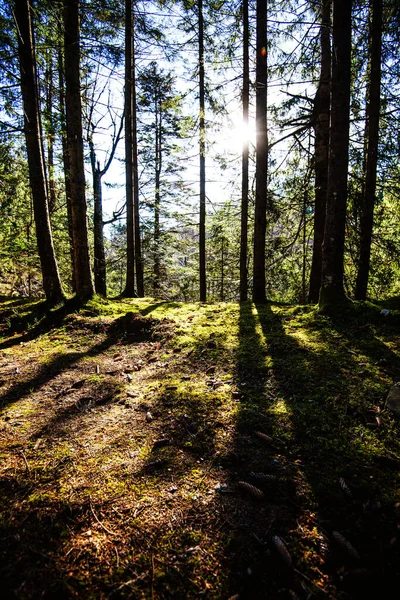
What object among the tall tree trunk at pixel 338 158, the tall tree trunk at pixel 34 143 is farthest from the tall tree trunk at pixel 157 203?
the tall tree trunk at pixel 338 158

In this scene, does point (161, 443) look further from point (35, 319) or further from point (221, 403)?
point (35, 319)

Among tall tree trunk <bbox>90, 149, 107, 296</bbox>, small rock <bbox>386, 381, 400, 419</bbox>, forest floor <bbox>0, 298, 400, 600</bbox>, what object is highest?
tall tree trunk <bbox>90, 149, 107, 296</bbox>

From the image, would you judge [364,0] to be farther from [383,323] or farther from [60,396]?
[60,396]

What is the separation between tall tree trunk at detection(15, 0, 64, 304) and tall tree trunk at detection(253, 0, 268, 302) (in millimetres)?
5315

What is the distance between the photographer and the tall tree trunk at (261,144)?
6.93 metres

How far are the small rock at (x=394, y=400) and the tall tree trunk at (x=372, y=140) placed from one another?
5.41 meters

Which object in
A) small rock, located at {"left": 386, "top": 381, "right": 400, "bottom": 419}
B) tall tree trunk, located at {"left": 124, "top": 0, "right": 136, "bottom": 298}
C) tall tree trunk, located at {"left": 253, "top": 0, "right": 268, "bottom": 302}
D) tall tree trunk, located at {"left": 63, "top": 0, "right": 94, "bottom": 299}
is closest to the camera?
small rock, located at {"left": 386, "top": 381, "right": 400, "bottom": 419}

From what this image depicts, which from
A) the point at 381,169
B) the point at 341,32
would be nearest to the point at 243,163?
the point at 381,169

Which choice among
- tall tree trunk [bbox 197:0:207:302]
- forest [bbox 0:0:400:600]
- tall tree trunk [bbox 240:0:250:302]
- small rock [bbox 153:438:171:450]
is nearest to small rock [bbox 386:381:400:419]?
forest [bbox 0:0:400:600]

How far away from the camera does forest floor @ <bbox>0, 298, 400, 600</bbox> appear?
1.52 m

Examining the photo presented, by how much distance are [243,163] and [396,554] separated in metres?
10.9

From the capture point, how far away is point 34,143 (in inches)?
267

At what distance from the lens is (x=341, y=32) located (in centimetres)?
498

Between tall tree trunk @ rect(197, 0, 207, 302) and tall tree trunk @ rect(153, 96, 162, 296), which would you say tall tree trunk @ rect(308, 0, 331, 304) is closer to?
tall tree trunk @ rect(197, 0, 207, 302)
